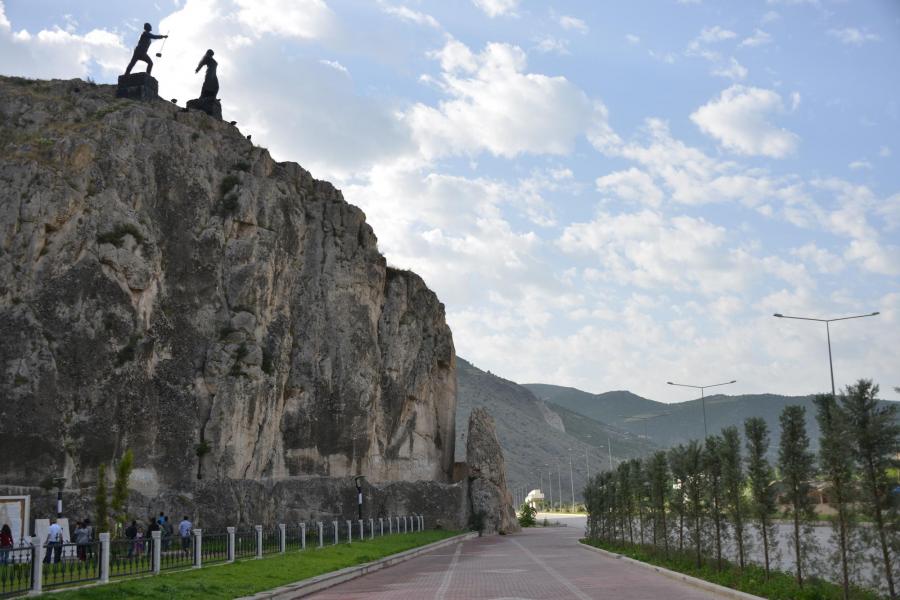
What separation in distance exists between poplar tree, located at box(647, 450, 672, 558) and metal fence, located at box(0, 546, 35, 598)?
20.9 m

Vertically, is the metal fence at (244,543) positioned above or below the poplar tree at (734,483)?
below

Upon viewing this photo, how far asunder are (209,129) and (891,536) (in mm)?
53218

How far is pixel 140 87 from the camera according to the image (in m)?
57.9

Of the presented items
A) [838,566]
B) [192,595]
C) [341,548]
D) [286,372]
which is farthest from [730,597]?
[286,372]

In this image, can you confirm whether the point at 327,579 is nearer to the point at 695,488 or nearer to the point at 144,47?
the point at 695,488

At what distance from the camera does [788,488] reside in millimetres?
19266

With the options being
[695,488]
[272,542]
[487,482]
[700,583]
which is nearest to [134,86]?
[272,542]

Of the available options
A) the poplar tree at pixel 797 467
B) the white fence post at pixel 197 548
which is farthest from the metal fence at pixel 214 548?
the poplar tree at pixel 797 467

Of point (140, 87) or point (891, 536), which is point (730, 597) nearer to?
point (891, 536)

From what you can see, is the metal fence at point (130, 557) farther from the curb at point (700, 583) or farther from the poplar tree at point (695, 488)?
the poplar tree at point (695, 488)

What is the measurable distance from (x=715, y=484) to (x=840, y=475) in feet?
28.2

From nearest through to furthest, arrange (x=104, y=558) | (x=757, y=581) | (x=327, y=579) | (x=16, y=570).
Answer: (x=16, y=570), (x=757, y=581), (x=104, y=558), (x=327, y=579)

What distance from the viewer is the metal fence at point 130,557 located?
2078 cm

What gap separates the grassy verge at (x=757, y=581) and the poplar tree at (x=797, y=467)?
85cm
